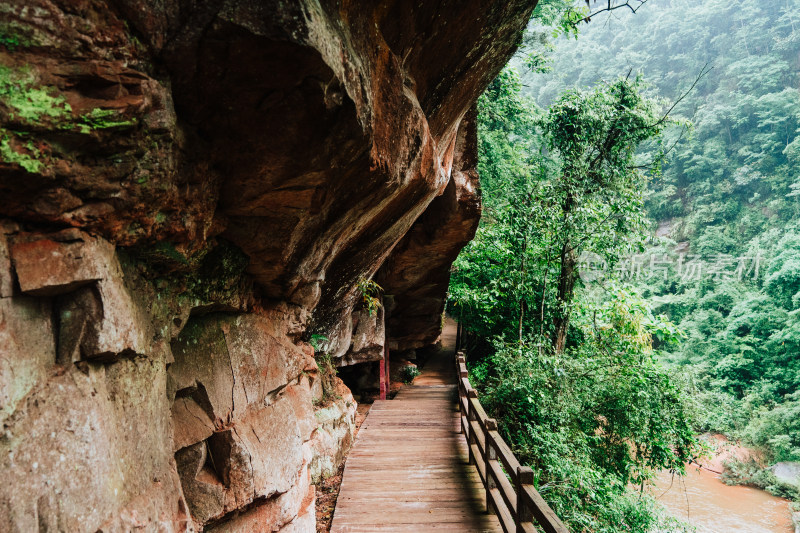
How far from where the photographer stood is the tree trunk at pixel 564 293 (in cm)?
1065

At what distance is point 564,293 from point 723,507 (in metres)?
10.6

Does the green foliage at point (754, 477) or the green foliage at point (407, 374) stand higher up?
the green foliage at point (407, 374)

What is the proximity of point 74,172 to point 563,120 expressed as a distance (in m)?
10.8

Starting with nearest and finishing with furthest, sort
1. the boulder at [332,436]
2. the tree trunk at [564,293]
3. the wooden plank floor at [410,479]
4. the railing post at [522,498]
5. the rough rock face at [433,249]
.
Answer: the railing post at [522,498] < the wooden plank floor at [410,479] < the boulder at [332,436] < the rough rock face at [433,249] < the tree trunk at [564,293]

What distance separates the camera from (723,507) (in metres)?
14.6

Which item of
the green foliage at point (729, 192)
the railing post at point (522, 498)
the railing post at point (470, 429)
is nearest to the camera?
the railing post at point (522, 498)

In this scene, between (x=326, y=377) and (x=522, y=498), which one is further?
(x=326, y=377)

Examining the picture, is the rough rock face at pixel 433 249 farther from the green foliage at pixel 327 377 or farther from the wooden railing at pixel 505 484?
the wooden railing at pixel 505 484

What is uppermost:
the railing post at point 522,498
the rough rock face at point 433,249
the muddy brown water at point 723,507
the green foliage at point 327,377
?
the rough rock face at point 433,249

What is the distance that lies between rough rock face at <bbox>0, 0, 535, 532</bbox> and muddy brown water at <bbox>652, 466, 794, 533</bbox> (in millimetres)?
14019

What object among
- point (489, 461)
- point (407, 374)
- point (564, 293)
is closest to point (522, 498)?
point (489, 461)

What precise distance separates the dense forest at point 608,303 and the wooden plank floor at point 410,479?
1.09 m

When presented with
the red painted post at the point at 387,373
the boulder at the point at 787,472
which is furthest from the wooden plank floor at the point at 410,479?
the boulder at the point at 787,472

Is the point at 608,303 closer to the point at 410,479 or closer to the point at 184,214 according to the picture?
the point at 410,479
